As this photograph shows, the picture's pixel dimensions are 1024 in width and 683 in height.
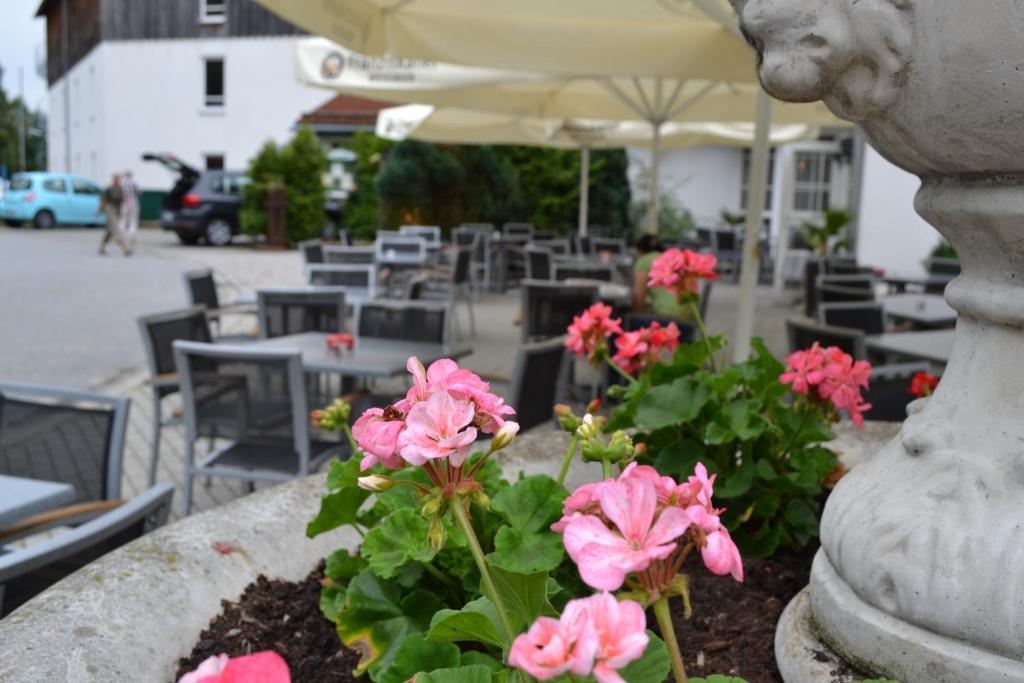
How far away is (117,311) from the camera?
12.1 meters

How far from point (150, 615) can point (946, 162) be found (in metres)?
1.23

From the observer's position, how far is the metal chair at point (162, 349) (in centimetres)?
495

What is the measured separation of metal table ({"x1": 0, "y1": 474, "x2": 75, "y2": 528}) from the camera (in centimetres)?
254

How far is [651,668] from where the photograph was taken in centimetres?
87

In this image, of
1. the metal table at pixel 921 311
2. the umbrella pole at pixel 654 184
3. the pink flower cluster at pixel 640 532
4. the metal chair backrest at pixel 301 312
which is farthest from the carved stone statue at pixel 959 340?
the umbrella pole at pixel 654 184

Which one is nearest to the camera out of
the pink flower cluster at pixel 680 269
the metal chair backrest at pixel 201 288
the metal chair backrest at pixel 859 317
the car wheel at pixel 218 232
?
the pink flower cluster at pixel 680 269

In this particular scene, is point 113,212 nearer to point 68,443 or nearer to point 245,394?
point 245,394

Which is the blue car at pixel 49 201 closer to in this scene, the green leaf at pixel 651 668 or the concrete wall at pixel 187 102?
the concrete wall at pixel 187 102

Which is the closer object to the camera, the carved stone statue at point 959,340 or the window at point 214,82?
the carved stone statue at point 959,340

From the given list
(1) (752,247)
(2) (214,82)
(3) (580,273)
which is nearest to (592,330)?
(1) (752,247)

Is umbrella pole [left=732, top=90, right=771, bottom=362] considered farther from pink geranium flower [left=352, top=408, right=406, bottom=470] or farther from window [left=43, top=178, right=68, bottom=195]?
window [left=43, top=178, right=68, bottom=195]

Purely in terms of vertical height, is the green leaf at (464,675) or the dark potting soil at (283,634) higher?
the green leaf at (464,675)

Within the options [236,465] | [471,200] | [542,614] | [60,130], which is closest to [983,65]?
[542,614]

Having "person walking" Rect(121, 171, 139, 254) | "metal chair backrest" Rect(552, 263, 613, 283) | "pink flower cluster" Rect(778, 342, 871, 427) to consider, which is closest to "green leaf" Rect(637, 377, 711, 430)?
"pink flower cluster" Rect(778, 342, 871, 427)
